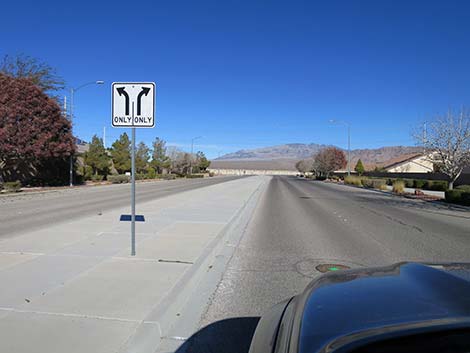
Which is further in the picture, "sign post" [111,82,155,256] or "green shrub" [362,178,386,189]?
"green shrub" [362,178,386,189]

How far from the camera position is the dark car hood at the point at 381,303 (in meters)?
1.84

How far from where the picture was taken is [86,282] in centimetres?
512

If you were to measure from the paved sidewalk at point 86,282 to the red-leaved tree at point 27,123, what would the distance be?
22.6 meters

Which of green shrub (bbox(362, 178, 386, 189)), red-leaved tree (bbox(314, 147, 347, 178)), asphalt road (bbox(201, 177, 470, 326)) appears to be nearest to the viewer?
asphalt road (bbox(201, 177, 470, 326))

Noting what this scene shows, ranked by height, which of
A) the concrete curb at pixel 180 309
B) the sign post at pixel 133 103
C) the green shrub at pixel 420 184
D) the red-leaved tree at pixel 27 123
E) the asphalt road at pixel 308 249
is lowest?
the asphalt road at pixel 308 249

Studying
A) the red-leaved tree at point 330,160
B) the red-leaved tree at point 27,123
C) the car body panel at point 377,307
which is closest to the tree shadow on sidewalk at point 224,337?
the car body panel at point 377,307

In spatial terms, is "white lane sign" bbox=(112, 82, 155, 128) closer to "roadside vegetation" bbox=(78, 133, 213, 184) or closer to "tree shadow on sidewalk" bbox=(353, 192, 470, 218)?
"tree shadow on sidewalk" bbox=(353, 192, 470, 218)

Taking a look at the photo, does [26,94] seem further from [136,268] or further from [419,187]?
[419,187]

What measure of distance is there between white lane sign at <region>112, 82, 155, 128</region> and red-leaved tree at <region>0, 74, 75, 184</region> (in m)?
25.2

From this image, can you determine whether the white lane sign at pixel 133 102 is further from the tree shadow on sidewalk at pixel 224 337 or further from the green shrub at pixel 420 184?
the green shrub at pixel 420 184

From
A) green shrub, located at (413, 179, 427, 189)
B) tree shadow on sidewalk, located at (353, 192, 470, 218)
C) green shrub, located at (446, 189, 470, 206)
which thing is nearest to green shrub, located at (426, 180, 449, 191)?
green shrub, located at (413, 179, 427, 189)

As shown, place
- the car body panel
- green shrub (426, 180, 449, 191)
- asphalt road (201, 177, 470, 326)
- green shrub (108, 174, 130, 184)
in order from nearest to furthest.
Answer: the car body panel, asphalt road (201, 177, 470, 326), green shrub (426, 180, 449, 191), green shrub (108, 174, 130, 184)

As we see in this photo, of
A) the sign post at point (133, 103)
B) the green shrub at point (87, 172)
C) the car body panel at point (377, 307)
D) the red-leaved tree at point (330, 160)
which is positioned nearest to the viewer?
the car body panel at point (377, 307)

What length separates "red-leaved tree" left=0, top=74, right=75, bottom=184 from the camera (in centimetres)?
2798
